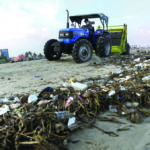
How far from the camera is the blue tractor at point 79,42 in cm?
587

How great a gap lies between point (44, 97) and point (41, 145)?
2.86 feet

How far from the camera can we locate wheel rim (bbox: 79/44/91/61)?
5.89 meters

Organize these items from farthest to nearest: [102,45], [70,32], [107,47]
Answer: [107,47] → [102,45] → [70,32]

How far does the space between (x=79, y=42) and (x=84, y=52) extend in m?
0.49

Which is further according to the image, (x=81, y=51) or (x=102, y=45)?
(x=102, y=45)

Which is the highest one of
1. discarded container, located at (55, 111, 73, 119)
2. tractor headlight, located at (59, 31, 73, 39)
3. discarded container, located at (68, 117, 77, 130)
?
tractor headlight, located at (59, 31, 73, 39)

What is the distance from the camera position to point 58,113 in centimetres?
165

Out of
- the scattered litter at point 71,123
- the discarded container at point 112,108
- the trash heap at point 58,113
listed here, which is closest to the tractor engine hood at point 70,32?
the trash heap at point 58,113

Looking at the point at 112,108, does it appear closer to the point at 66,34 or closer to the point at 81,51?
the point at 81,51

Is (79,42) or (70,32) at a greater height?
(70,32)

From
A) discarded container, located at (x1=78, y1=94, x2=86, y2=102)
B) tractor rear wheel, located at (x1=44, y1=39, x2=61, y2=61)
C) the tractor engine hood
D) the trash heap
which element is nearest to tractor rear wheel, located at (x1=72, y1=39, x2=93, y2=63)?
the tractor engine hood

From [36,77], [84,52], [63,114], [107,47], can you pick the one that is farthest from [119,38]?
[63,114]

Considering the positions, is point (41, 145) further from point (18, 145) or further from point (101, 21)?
point (101, 21)

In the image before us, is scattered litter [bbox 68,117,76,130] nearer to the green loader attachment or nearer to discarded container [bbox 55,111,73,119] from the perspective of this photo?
discarded container [bbox 55,111,73,119]
